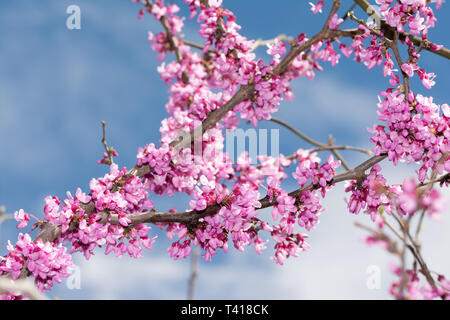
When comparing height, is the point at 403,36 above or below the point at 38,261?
above

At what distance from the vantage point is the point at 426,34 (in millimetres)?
5246

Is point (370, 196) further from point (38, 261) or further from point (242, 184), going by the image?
point (38, 261)

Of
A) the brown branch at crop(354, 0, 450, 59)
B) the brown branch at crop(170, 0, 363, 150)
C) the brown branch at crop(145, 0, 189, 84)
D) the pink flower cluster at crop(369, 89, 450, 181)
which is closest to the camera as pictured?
the pink flower cluster at crop(369, 89, 450, 181)

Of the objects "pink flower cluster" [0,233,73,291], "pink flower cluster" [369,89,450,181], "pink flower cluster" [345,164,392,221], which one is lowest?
"pink flower cluster" [0,233,73,291]

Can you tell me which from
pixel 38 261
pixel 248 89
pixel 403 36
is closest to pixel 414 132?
pixel 403 36

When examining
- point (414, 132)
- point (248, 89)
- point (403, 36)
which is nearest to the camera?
point (414, 132)

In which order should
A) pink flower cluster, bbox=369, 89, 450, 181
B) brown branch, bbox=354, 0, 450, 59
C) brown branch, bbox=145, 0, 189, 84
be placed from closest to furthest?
pink flower cluster, bbox=369, 89, 450, 181 → brown branch, bbox=354, 0, 450, 59 → brown branch, bbox=145, 0, 189, 84

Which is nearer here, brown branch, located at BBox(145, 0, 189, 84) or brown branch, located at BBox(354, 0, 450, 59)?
brown branch, located at BBox(354, 0, 450, 59)

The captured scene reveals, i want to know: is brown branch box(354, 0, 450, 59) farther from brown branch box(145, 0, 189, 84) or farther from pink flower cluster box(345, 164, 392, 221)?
brown branch box(145, 0, 189, 84)

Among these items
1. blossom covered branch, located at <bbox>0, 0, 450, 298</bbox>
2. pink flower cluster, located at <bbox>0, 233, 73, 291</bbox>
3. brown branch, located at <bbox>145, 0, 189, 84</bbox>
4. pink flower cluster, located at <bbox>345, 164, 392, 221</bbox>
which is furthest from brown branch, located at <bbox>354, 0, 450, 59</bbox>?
pink flower cluster, located at <bbox>0, 233, 73, 291</bbox>

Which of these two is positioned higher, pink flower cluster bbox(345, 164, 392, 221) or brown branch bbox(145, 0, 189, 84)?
brown branch bbox(145, 0, 189, 84)

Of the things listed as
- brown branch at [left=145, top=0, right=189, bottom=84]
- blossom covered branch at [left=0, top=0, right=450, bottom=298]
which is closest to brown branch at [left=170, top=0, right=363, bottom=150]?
blossom covered branch at [left=0, top=0, right=450, bottom=298]

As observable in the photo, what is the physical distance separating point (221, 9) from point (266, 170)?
9.90 feet
